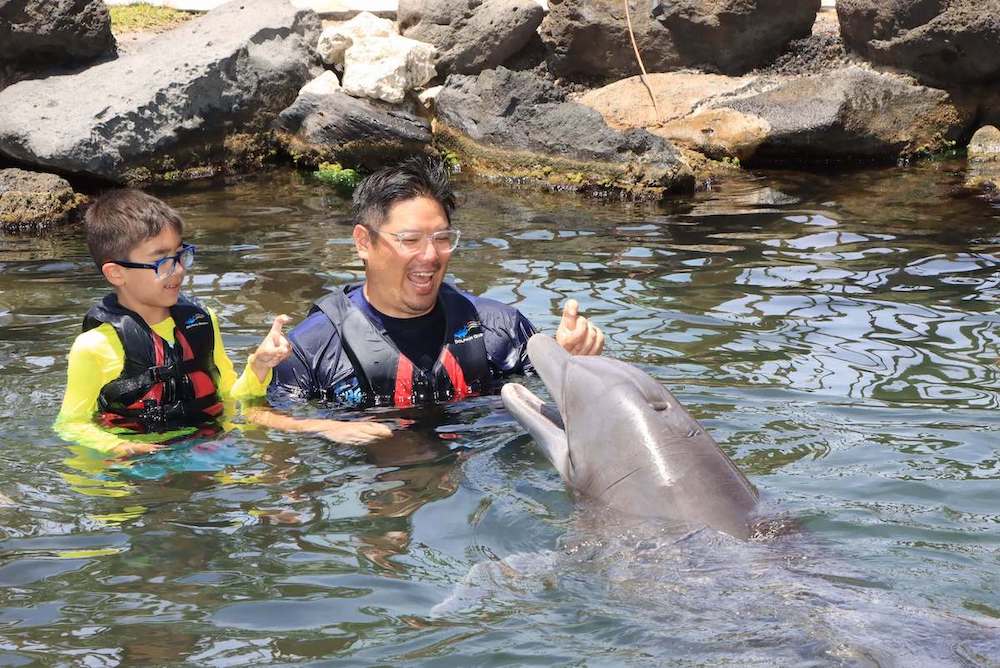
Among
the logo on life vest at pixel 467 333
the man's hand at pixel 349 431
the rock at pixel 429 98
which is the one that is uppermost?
the rock at pixel 429 98

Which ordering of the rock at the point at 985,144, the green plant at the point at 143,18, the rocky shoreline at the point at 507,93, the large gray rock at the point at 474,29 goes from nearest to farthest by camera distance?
1. the rocky shoreline at the point at 507,93
2. the rock at the point at 985,144
3. the large gray rock at the point at 474,29
4. the green plant at the point at 143,18

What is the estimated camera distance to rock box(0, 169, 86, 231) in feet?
32.7

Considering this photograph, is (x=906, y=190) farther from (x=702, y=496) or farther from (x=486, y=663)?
(x=486, y=663)

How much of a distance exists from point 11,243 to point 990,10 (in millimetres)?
9105

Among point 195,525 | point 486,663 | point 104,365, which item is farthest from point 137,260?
point 486,663

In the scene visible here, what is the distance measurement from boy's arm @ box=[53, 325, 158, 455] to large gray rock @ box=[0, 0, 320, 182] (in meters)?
6.44

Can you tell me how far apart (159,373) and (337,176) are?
23.8 ft

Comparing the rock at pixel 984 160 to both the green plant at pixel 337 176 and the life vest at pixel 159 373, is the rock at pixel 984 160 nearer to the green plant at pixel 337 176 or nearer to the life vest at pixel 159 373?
the green plant at pixel 337 176

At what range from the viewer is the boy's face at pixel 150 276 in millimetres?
4598

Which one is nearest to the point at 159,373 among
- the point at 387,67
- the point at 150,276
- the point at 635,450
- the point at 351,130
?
the point at 150,276

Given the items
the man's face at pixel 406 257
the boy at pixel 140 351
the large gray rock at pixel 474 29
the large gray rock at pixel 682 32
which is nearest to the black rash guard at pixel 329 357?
the man's face at pixel 406 257

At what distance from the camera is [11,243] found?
30.8 feet

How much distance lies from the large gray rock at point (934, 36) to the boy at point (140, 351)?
9265mm

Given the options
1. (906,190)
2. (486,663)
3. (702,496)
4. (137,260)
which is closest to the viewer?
(486,663)
